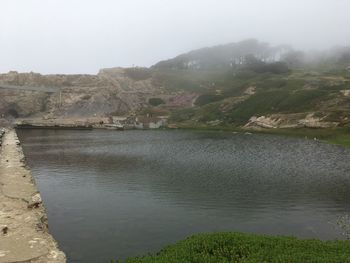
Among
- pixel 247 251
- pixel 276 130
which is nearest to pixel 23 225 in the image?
pixel 247 251

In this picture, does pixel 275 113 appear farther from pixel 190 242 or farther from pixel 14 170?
pixel 190 242

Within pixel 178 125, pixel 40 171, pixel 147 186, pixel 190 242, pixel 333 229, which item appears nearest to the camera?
pixel 190 242

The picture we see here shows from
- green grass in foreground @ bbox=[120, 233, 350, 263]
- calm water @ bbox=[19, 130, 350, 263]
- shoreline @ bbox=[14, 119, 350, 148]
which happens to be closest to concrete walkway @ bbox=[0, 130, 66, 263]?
calm water @ bbox=[19, 130, 350, 263]

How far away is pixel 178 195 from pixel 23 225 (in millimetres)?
21396

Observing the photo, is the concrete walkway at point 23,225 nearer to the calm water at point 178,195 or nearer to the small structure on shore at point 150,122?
the calm water at point 178,195

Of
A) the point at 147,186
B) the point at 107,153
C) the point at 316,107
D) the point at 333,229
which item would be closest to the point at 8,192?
the point at 147,186

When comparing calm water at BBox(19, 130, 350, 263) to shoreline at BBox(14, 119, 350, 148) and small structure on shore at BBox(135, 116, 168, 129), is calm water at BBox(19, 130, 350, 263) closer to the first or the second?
shoreline at BBox(14, 119, 350, 148)

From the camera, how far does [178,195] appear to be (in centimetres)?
4891

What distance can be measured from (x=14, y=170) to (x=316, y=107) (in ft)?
402

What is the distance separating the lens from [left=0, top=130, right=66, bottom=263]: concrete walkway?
2525 cm

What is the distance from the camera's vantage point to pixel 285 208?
43500mm

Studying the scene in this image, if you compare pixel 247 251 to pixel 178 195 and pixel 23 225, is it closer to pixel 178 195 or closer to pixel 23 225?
pixel 23 225

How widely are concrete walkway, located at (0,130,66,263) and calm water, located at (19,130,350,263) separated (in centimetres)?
265

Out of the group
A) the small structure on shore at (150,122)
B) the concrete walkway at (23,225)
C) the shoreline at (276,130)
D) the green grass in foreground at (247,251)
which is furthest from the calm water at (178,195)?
the small structure on shore at (150,122)
